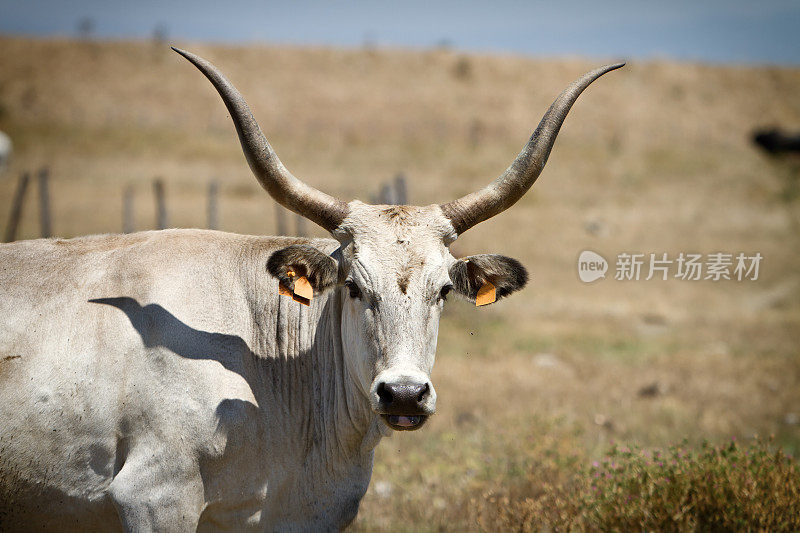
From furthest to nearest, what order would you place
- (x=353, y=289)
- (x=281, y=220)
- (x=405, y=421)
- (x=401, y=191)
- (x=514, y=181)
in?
(x=281, y=220) → (x=401, y=191) → (x=514, y=181) → (x=353, y=289) → (x=405, y=421)

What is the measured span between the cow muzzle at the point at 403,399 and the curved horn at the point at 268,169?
41.7 inches

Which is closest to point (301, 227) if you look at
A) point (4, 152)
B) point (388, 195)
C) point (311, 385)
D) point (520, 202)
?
point (388, 195)

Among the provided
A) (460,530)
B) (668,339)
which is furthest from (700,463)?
(668,339)

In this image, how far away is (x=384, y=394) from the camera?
10.6 feet

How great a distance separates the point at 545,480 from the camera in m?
5.46

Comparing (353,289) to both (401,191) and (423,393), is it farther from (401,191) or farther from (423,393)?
(401,191)

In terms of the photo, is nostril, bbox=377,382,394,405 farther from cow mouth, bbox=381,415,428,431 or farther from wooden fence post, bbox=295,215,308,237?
wooden fence post, bbox=295,215,308,237

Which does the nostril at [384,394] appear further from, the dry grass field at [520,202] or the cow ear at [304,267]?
the dry grass field at [520,202]

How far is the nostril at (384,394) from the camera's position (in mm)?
3228

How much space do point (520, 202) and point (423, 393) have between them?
23.4 m

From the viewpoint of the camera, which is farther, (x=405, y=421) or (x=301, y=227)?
(x=301, y=227)

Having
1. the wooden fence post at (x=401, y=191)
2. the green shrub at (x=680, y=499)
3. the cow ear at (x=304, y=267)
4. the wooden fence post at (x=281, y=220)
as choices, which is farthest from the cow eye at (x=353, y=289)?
the wooden fence post at (x=281, y=220)

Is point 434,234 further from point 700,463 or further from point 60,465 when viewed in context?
point 700,463

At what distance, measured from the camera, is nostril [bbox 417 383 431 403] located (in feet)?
10.5
